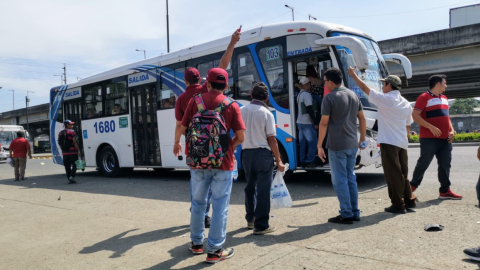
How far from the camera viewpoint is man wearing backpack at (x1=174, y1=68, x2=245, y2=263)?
155 inches

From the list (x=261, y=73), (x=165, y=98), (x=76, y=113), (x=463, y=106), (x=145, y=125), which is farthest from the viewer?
(x=463, y=106)

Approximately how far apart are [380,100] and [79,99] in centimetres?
1126

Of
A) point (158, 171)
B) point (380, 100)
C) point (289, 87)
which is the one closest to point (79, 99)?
point (158, 171)

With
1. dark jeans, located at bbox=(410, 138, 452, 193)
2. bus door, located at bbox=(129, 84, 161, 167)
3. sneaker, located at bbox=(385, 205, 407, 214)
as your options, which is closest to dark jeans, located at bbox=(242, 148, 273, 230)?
sneaker, located at bbox=(385, 205, 407, 214)

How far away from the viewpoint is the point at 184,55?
34.7 feet

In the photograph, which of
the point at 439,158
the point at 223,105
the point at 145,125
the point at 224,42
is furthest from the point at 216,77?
the point at 145,125

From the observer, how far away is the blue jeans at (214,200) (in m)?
3.97

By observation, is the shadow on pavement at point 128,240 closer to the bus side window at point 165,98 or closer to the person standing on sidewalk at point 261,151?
the person standing on sidewalk at point 261,151

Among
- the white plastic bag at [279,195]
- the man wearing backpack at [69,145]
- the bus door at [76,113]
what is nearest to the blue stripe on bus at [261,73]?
the white plastic bag at [279,195]

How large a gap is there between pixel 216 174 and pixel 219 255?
0.78m

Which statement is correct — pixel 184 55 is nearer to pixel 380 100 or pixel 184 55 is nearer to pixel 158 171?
pixel 158 171

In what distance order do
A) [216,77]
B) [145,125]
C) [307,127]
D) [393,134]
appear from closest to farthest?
[216,77]
[393,134]
[307,127]
[145,125]

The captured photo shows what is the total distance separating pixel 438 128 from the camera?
6090 mm

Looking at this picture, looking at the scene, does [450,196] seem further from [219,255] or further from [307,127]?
[219,255]
